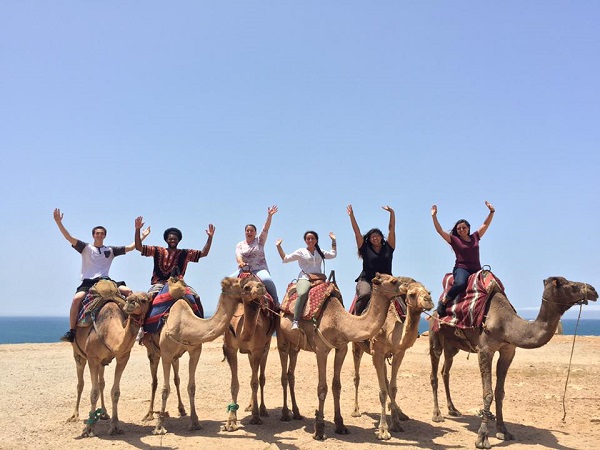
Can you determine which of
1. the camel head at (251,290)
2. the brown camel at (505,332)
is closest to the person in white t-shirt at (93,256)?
the camel head at (251,290)

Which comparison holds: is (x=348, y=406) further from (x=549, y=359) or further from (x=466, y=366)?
(x=549, y=359)

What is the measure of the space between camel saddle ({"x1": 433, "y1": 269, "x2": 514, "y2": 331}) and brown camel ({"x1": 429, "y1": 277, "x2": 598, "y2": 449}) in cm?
11

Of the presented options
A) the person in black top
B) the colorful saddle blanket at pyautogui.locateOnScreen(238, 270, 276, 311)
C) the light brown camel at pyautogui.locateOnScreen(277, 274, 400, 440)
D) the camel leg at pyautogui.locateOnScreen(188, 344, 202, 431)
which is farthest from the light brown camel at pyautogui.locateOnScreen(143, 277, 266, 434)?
the person in black top

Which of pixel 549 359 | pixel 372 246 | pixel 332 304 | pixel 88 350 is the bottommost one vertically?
pixel 549 359

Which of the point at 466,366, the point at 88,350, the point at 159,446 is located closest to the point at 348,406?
the point at 159,446

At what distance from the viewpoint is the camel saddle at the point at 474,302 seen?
1001cm

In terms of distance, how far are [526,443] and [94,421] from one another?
7648 millimetres

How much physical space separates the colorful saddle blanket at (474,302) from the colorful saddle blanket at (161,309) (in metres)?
4.79

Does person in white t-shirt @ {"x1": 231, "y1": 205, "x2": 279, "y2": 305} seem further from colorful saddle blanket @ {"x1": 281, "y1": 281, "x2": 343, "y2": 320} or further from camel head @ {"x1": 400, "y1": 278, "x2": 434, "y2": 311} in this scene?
camel head @ {"x1": 400, "y1": 278, "x2": 434, "y2": 311}

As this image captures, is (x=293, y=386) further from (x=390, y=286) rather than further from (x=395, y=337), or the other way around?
(x=390, y=286)

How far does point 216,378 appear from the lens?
1702 cm

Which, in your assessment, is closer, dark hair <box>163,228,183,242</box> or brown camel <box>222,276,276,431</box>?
brown camel <box>222,276,276,431</box>

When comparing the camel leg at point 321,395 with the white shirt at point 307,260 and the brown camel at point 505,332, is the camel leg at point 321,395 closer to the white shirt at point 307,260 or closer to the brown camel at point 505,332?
the white shirt at point 307,260

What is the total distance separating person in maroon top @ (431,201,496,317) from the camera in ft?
35.3
